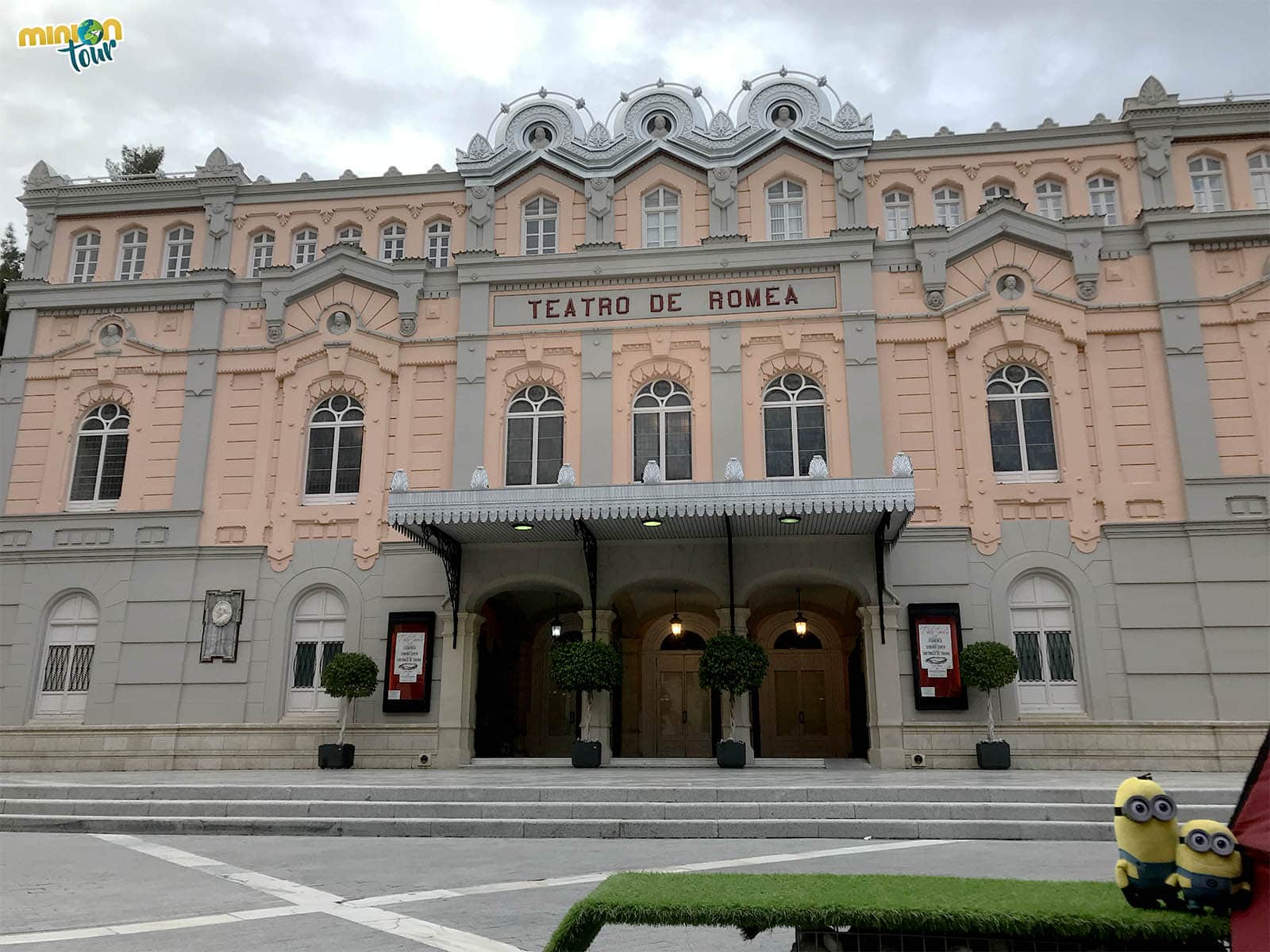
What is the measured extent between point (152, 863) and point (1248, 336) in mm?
19997

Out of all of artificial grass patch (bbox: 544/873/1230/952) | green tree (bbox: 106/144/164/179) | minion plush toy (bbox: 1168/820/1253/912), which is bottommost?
artificial grass patch (bbox: 544/873/1230/952)

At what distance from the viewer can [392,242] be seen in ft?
72.1

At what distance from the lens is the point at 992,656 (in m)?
16.5

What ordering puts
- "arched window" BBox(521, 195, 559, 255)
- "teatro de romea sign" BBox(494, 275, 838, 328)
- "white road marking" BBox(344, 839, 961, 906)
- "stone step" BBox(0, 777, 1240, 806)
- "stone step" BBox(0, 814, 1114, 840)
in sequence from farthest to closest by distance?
"arched window" BBox(521, 195, 559, 255) → "teatro de romea sign" BBox(494, 275, 838, 328) → "stone step" BBox(0, 777, 1240, 806) → "stone step" BBox(0, 814, 1114, 840) → "white road marking" BBox(344, 839, 961, 906)

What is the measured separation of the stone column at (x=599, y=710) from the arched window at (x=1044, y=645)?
7539 millimetres

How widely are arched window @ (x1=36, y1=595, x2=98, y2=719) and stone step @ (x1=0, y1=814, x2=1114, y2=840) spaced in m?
8.81

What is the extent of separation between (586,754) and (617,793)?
210 inches

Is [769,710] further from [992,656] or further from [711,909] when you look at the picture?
[711,909]

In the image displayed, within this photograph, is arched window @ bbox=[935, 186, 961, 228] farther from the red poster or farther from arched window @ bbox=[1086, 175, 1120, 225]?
the red poster

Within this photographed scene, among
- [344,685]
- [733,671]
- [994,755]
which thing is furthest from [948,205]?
[344,685]

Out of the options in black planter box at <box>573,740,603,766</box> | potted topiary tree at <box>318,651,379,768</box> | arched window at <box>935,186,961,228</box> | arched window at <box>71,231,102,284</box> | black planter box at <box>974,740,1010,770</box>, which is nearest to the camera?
black planter box at <box>974,740,1010,770</box>

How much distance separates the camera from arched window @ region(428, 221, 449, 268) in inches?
853

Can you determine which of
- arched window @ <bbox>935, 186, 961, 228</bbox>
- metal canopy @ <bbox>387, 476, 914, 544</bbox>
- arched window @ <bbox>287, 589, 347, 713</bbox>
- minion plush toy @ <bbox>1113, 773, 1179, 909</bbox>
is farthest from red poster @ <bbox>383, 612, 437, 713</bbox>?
minion plush toy @ <bbox>1113, 773, 1179, 909</bbox>

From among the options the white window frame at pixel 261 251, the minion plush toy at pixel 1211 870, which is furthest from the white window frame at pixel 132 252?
the minion plush toy at pixel 1211 870
